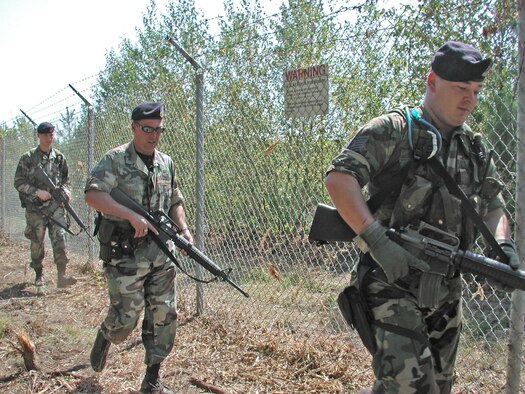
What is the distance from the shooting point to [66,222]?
6.80 m

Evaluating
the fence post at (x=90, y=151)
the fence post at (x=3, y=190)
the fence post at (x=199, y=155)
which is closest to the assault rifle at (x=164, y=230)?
the fence post at (x=199, y=155)

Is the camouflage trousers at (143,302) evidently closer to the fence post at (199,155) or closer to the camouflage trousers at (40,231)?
the fence post at (199,155)

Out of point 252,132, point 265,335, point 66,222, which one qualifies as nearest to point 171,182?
point 252,132

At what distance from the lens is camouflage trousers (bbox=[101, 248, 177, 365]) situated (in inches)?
138

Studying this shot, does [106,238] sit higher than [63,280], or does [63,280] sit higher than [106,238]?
[106,238]

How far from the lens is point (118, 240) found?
11.6 ft

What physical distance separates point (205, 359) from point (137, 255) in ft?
3.71

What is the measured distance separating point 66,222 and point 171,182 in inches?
138

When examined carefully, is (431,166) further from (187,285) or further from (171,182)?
(187,285)

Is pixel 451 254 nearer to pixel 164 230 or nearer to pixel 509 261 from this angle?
pixel 509 261

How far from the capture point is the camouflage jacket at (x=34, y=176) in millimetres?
6688

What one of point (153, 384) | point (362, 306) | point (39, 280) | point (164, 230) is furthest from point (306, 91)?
point (39, 280)

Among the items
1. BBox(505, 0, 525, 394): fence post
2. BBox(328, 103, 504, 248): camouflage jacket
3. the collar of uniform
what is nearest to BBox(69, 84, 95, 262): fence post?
the collar of uniform

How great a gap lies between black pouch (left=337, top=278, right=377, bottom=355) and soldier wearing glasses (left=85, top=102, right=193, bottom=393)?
168cm
